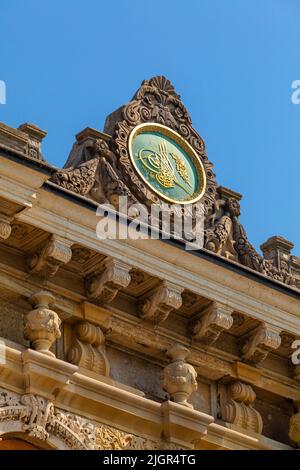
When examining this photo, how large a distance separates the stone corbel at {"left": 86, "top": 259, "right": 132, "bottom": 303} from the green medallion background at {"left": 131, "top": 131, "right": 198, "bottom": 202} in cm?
134

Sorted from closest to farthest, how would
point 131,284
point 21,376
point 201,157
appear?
point 21,376, point 131,284, point 201,157

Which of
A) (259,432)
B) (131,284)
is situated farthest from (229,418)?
(131,284)

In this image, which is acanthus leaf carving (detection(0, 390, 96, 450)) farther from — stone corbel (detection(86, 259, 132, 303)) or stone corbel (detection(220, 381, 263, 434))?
stone corbel (detection(220, 381, 263, 434))

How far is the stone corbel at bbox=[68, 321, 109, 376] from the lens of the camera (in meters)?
21.1

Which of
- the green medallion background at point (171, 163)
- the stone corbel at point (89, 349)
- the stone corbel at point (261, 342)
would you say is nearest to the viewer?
the stone corbel at point (89, 349)

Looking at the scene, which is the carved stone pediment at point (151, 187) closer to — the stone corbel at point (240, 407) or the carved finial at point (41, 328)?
the stone corbel at point (240, 407)

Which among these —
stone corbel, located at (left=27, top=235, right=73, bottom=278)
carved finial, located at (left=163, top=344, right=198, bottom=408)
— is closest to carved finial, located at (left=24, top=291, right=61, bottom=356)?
stone corbel, located at (left=27, top=235, right=73, bottom=278)

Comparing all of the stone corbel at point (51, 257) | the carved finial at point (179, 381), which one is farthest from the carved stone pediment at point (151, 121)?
the carved finial at point (179, 381)

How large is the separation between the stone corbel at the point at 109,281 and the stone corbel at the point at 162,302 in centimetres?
45

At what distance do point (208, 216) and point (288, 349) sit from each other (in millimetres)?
1686

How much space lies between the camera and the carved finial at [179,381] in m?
21.5

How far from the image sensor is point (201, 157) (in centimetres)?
2298

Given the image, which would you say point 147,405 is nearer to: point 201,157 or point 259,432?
point 259,432

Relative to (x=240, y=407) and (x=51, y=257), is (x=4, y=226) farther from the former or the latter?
(x=240, y=407)
